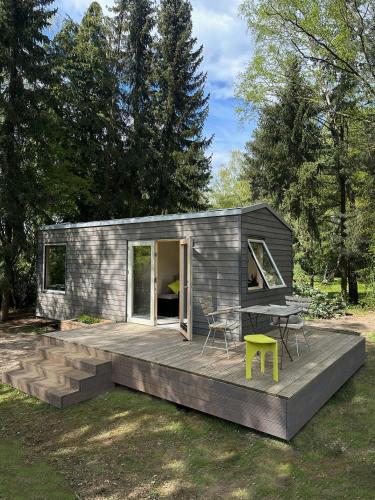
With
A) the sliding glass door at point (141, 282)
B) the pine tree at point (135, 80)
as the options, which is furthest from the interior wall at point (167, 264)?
the pine tree at point (135, 80)

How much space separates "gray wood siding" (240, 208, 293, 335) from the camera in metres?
6.04

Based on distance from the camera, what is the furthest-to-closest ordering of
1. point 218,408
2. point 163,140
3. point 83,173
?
point 163,140, point 83,173, point 218,408

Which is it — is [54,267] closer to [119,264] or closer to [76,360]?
[119,264]

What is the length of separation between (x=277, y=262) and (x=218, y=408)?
166 inches

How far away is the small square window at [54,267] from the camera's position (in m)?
9.27

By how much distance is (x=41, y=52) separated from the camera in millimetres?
9578

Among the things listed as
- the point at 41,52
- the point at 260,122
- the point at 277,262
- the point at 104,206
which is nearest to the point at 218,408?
the point at 277,262

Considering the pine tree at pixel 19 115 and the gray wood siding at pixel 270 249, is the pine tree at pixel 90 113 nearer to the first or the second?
the pine tree at pixel 19 115

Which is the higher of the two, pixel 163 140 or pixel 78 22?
pixel 78 22

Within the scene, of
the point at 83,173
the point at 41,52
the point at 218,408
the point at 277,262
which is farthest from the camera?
the point at 83,173

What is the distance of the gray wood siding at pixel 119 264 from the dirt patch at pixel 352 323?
411 cm

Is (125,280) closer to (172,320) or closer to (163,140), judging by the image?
(172,320)

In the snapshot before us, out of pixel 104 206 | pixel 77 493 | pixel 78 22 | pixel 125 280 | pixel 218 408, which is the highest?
pixel 78 22

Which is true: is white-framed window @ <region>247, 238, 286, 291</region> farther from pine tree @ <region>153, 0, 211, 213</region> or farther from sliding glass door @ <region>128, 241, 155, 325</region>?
pine tree @ <region>153, 0, 211, 213</region>
